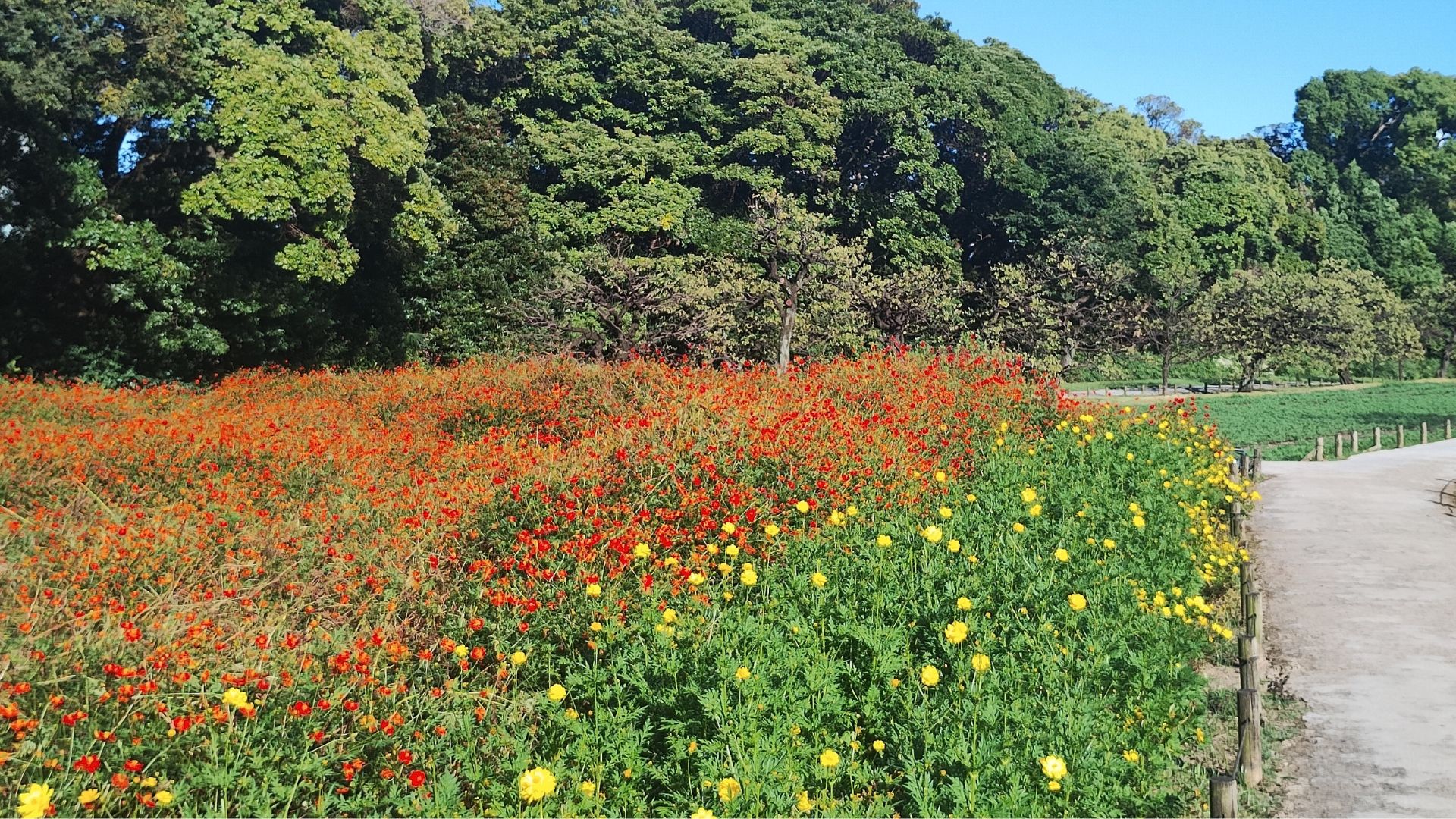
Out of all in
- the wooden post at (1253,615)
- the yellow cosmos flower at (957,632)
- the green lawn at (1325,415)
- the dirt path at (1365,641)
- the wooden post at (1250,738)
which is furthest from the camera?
the green lawn at (1325,415)

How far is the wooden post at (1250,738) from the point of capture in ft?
16.8

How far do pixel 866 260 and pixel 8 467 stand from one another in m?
26.2

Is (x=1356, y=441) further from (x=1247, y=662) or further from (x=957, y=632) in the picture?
(x=957, y=632)

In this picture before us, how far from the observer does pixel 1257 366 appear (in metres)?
45.3

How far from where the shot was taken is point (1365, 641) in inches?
316

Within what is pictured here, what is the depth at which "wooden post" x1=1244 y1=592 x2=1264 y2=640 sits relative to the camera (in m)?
7.39

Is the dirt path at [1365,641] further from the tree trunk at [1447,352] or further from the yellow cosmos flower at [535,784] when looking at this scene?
the tree trunk at [1447,352]

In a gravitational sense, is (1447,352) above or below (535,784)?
above

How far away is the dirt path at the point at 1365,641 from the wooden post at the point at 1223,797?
169 cm

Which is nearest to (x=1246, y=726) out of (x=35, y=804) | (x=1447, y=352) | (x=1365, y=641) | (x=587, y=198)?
(x=1365, y=641)

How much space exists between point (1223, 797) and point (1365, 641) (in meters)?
5.40

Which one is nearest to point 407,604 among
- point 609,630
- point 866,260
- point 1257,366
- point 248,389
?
point 609,630

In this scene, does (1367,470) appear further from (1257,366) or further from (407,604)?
(1257,366)

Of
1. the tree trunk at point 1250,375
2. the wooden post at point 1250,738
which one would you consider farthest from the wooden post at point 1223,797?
the tree trunk at point 1250,375
